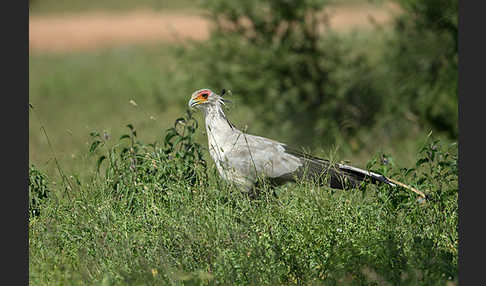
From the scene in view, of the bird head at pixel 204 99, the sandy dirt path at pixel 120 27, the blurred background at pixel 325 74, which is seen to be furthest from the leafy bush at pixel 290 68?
the sandy dirt path at pixel 120 27

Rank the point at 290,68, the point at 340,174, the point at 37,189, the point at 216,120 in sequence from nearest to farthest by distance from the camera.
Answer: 1. the point at 340,174
2. the point at 37,189
3. the point at 216,120
4. the point at 290,68

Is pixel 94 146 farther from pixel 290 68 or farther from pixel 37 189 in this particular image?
pixel 290 68

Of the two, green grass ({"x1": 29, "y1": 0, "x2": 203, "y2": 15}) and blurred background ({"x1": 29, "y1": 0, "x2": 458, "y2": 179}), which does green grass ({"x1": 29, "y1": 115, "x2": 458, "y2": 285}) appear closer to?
blurred background ({"x1": 29, "y1": 0, "x2": 458, "y2": 179})

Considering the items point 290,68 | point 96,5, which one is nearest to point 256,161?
point 290,68

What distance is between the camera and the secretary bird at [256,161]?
18.2 feet

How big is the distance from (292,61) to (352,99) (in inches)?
52.7

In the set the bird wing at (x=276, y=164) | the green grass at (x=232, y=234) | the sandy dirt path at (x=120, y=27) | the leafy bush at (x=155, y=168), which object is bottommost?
the green grass at (x=232, y=234)

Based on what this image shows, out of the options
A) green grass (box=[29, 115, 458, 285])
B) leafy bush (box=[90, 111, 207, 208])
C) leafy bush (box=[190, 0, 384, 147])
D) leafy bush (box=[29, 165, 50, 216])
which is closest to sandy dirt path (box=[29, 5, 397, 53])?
leafy bush (box=[190, 0, 384, 147])

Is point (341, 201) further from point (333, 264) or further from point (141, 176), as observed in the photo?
point (141, 176)

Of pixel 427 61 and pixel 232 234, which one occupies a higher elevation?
pixel 427 61

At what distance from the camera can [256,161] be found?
19.1 ft

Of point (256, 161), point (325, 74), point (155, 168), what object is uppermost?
point (325, 74)

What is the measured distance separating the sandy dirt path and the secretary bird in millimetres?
18497

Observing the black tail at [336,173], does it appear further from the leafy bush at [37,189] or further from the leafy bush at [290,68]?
the leafy bush at [290,68]
